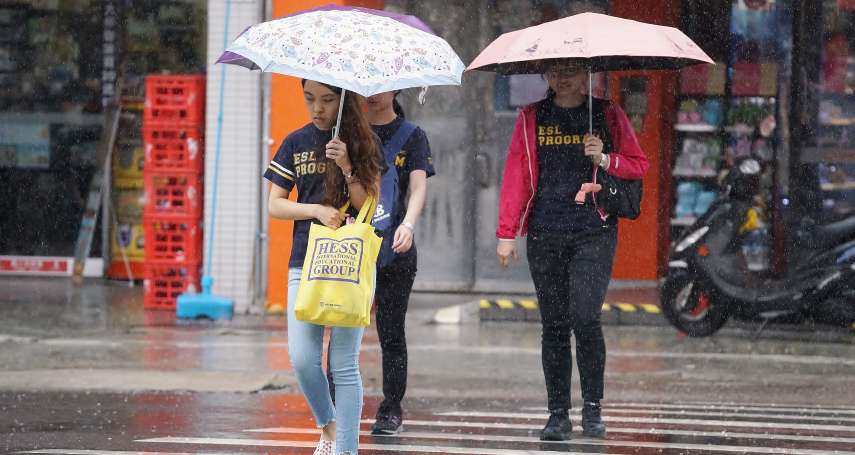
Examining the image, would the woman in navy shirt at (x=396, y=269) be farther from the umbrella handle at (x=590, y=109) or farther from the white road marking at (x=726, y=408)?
the white road marking at (x=726, y=408)

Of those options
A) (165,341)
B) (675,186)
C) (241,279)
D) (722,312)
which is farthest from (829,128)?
(165,341)

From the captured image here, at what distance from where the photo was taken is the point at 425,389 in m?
9.70

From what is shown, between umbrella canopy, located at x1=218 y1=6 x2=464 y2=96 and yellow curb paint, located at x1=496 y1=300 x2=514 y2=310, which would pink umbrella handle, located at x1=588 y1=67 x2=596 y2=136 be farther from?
yellow curb paint, located at x1=496 y1=300 x2=514 y2=310

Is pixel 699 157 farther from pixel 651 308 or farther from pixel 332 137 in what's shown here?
pixel 332 137

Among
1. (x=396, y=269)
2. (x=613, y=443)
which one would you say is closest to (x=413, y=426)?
(x=396, y=269)

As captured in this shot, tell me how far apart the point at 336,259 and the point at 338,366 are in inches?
18.5

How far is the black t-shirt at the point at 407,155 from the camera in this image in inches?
278


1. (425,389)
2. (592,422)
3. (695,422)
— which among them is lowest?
(425,389)

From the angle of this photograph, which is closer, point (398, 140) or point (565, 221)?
point (398, 140)

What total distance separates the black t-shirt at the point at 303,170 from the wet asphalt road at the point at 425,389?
3.59 feet

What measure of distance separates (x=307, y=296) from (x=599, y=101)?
2.10 meters

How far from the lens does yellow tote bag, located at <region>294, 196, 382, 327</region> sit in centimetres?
585

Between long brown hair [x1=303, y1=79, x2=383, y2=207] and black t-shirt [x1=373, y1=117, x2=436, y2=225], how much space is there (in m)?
0.85

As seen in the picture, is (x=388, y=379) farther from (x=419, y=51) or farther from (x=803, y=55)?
(x=803, y=55)
